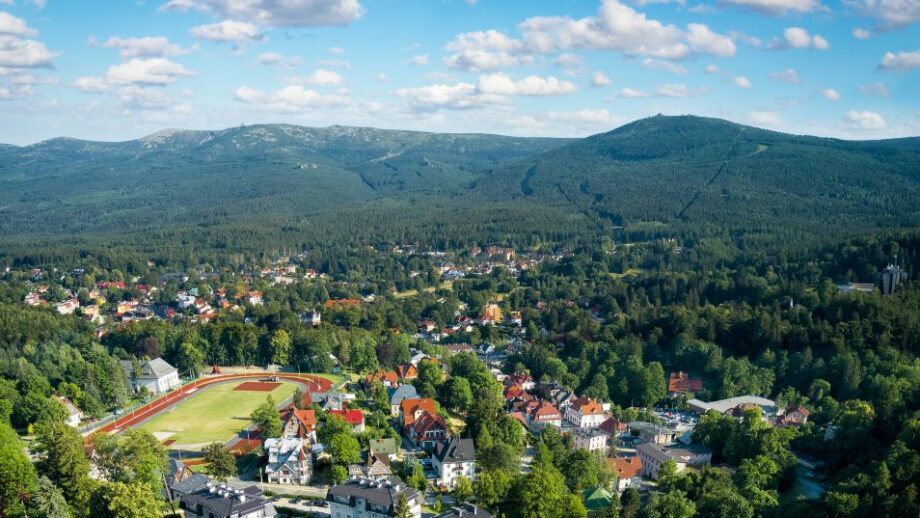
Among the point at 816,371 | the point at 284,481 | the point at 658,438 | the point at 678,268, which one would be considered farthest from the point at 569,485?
the point at 678,268

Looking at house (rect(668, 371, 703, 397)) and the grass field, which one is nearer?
the grass field

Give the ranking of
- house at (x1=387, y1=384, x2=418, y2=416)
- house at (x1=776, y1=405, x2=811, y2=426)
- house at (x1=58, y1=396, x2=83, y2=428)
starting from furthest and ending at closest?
house at (x1=387, y1=384, x2=418, y2=416)
house at (x1=776, y1=405, x2=811, y2=426)
house at (x1=58, y1=396, x2=83, y2=428)

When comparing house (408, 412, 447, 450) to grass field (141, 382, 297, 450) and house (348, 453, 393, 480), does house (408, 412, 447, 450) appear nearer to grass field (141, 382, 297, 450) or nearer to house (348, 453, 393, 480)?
house (348, 453, 393, 480)

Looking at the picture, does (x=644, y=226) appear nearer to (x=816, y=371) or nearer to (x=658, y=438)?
(x=816, y=371)

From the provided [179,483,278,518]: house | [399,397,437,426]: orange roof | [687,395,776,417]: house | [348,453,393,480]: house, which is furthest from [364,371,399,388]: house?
[687,395,776,417]: house

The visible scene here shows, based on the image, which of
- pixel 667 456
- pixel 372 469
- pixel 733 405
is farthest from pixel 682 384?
pixel 372 469

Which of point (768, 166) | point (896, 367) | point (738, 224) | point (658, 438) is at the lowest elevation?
point (658, 438)
